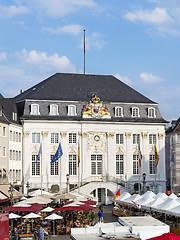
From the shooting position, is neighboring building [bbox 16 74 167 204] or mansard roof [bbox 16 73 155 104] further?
mansard roof [bbox 16 73 155 104]

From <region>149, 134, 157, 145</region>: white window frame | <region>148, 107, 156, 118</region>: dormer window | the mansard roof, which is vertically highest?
the mansard roof

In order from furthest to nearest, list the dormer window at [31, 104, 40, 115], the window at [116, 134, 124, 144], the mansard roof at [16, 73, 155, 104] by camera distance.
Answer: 1. the window at [116, 134, 124, 144]
2. the mansard roof at [16, 73, 155, 104]
3. the dormer window at [31, 104, 40, 115]

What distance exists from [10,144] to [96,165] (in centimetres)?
1292

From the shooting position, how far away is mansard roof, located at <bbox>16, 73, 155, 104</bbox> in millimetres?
67900

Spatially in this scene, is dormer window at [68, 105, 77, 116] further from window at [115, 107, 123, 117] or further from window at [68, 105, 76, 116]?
window at [115, 107, 123, 117]

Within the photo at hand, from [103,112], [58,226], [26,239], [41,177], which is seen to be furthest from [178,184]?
[26,239]

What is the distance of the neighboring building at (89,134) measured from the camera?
65.5 metres

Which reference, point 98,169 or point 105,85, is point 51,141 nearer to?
point 98,169

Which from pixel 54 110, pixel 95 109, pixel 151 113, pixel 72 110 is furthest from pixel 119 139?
pixel 54 110

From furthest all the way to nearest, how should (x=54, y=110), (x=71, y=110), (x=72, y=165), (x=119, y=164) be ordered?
(x=119, y=164) → (x=71, y=110) → (x=54, y=110) → (x=72, y=165)

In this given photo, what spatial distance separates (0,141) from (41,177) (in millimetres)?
8457

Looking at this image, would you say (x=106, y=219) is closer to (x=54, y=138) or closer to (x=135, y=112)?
(x=54, y=138)

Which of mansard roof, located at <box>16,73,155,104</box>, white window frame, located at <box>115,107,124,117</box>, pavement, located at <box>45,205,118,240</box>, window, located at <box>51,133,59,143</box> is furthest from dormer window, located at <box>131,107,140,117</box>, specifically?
pavement, located at <box>45,205,118,240</box>

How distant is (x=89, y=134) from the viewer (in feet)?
222
